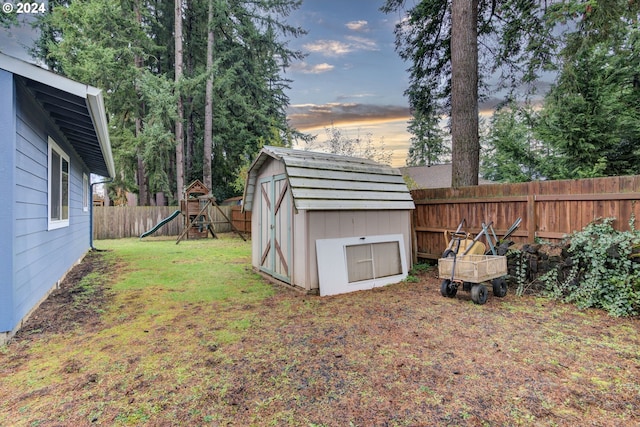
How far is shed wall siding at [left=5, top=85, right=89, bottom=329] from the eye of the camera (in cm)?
338

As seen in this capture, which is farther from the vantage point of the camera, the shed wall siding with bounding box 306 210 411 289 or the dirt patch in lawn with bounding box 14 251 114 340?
the shed wall siding with bounding box 306 210 411 289

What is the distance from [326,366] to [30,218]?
3.96 metres

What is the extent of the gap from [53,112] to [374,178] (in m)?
5.22

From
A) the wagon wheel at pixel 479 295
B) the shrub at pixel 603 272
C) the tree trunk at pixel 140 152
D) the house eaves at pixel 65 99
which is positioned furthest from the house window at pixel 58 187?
the tree trunk at pixel 140 152

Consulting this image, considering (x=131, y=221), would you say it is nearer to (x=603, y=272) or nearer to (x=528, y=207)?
(x=528, y=207)

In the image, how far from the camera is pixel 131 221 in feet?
47.2

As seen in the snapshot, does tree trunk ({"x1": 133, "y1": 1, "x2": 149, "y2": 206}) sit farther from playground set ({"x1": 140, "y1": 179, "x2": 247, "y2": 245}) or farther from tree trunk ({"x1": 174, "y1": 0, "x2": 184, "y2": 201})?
playground set ({"x1": 140, "y1": 179, "x2": 247, "y2": 245})

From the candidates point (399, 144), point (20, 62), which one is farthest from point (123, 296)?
point (399, 144)

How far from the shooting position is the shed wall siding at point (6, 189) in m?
3.10

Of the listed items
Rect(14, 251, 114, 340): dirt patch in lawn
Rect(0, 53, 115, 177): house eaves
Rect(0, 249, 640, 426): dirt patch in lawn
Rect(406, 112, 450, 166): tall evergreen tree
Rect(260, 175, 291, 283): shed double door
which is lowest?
Rect(0, 249, 640, 426): dirt patch in lawn

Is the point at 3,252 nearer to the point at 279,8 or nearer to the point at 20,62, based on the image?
the point at 20,62

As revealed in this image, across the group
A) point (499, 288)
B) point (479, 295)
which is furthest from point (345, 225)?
point (499, 288)

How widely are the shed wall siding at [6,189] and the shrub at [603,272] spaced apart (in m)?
6.62

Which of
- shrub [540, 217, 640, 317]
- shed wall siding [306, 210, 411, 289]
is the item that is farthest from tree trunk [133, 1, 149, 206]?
shrub [540, 217, 640, 317]
